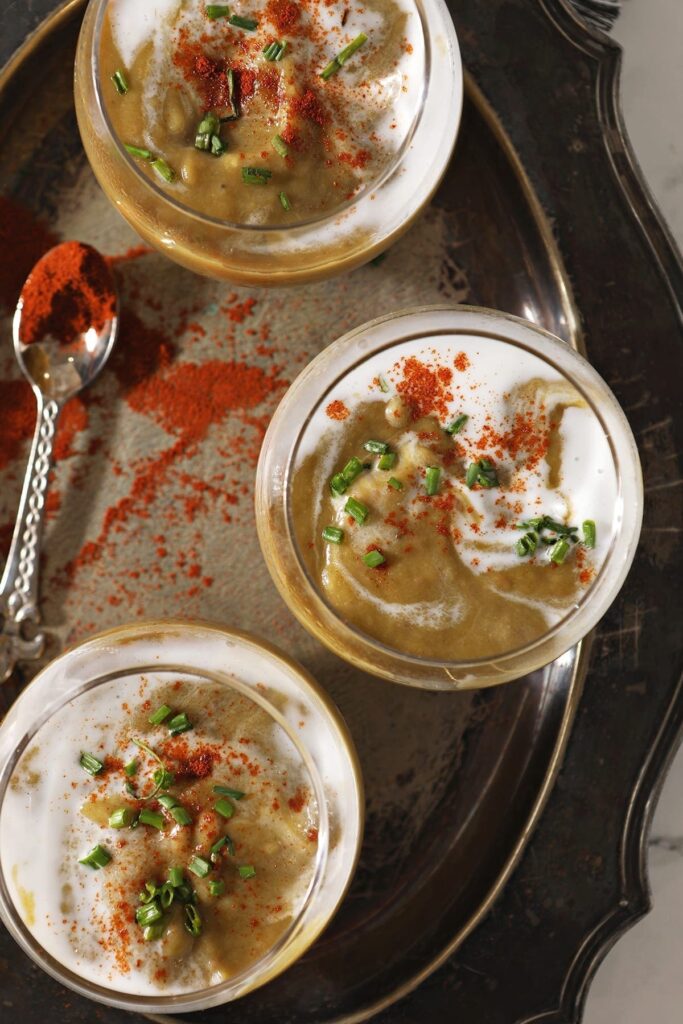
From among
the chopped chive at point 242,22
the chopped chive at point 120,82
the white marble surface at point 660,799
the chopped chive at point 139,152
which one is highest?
the chopped chive at point 242,22

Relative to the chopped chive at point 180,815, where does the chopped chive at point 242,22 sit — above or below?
above

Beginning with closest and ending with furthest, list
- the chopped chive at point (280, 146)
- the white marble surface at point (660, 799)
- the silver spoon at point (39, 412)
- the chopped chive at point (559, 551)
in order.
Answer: the chopped chive at point (280, 146)
the chopped chive at point (559, 551)
the silver spoon at point (39, 412)
the white marble surface at point (660, 799)

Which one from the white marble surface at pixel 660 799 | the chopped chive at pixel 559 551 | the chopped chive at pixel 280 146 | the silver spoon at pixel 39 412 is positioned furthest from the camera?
the white marble surface at pixel 660 799

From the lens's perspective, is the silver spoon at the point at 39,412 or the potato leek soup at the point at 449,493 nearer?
the potato leek soup at the point at 449,493

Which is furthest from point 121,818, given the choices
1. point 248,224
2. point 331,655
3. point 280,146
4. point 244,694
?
point 280,146

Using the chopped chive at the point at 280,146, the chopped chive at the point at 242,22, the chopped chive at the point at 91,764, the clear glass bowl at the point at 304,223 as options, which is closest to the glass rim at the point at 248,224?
the clear glass bowl at the point at 304,223

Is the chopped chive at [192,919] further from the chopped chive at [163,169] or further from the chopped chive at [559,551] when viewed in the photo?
the chopped chive at [163,169]

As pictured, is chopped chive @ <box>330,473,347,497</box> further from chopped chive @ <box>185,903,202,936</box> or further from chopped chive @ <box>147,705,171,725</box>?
chopped chive @ <box>185,903,202,936</box>

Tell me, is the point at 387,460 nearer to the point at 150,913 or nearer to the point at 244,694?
the point at 244,694
